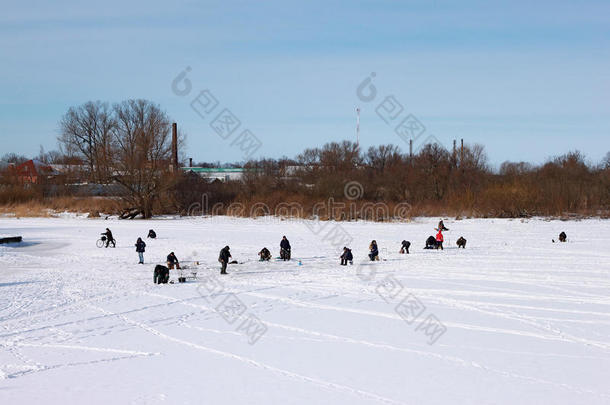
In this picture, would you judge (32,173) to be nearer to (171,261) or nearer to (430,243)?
(171,261)

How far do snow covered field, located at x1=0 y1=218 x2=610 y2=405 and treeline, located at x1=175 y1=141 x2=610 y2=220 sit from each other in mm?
19637

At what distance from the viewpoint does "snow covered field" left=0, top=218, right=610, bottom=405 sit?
898 cm

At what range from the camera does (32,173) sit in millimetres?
69875

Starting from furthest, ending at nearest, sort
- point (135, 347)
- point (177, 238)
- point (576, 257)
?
point (177, 238) < point (576, 257) < point (135, 347)

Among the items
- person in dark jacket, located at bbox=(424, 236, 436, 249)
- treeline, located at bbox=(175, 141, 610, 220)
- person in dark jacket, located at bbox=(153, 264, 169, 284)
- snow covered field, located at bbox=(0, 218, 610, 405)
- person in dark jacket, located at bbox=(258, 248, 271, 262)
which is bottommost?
snow covered field, located at bbox=(0, 218, 610, 405)

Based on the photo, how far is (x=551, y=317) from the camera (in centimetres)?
1317

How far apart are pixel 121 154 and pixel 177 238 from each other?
18.9 metres

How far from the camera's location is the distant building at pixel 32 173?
62156 mm

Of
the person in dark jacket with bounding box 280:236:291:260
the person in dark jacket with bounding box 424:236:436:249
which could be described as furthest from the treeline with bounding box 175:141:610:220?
the person in dark jacket with bounding box 280:236:291:260

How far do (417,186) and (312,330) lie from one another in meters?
42.3

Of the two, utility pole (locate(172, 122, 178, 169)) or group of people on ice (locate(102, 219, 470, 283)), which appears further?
utility pole (locate(172, 122, 178, 169))

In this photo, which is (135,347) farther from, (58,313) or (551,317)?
(551,317)

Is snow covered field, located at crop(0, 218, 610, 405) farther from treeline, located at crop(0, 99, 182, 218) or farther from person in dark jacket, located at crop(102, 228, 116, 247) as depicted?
treeline, located at crop(0, 99, 182, 218)

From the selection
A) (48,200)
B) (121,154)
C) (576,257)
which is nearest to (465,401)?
(576,257)
